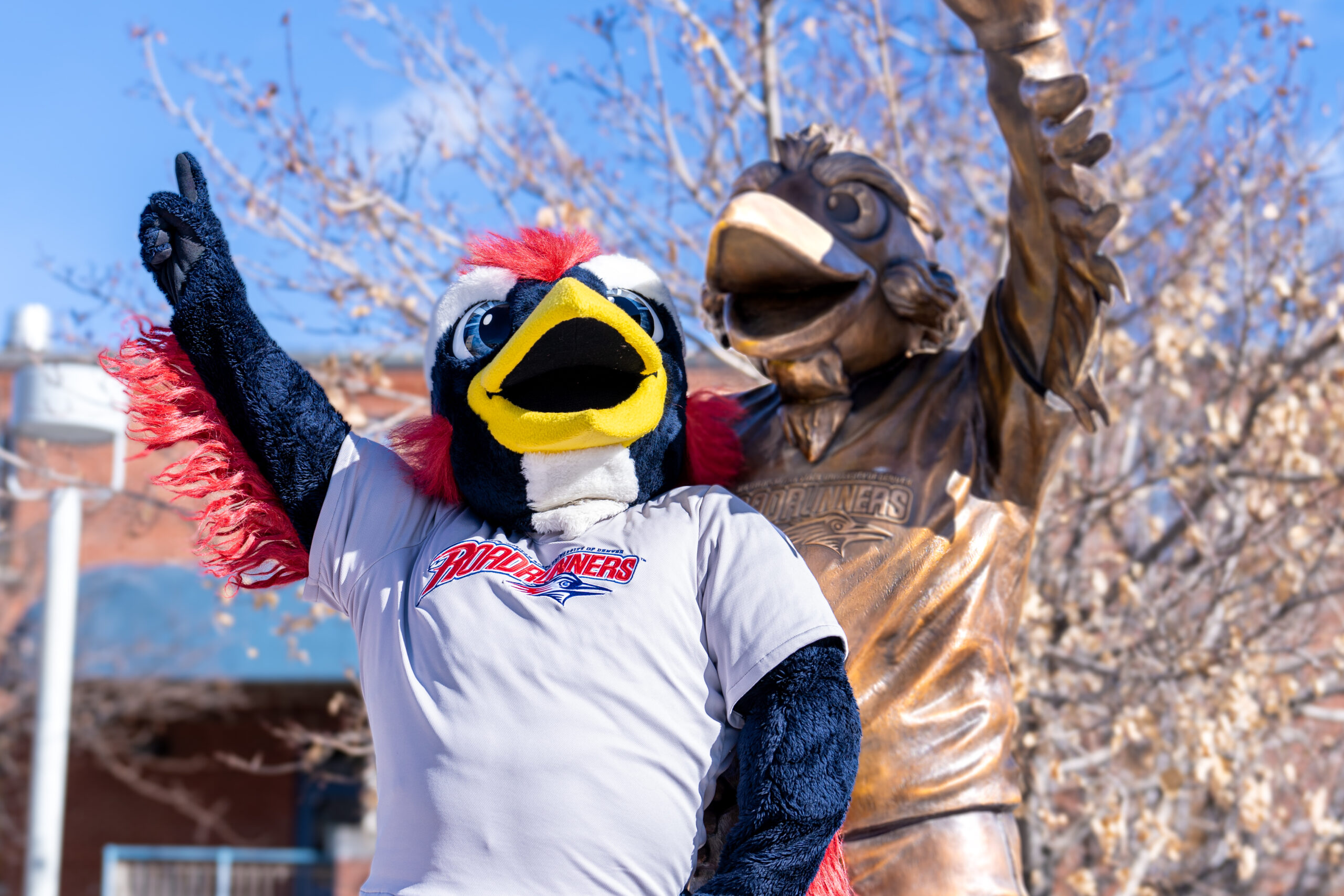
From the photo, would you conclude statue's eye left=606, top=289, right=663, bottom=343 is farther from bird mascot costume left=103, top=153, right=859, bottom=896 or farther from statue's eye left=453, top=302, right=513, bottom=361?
statue's eye left=453, top=302, right=513, bottom=361

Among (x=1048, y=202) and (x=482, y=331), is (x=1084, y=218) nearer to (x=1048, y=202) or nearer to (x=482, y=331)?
(x=1048, y=202)

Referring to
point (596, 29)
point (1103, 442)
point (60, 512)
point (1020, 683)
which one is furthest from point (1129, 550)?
point (60, 512)

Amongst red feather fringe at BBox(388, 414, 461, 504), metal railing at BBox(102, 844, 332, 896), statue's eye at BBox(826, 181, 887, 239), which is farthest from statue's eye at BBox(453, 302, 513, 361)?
metal railing at BBox(102, 844, 332, 896)

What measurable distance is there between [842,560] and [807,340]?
40 centimetres

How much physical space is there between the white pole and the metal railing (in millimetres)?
5179

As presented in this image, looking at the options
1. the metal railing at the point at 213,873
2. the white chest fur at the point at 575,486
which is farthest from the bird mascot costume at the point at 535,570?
the metal railing at the point at 213,873

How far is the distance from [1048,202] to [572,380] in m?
0.81

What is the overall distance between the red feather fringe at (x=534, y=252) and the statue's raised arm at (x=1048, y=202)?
0.69 m

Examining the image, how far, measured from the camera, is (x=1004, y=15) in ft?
6.95

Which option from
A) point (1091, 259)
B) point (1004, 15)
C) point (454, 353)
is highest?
point (1004, 15)

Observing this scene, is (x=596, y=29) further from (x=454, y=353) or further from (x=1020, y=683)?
(x=454, y=353)

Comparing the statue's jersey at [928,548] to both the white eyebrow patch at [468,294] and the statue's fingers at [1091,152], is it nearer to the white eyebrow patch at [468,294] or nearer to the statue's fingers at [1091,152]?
the statue's fingers at [1091,152]

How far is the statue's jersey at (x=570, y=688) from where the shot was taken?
64.5 inches

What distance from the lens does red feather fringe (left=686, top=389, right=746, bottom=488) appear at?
2.17 meters
